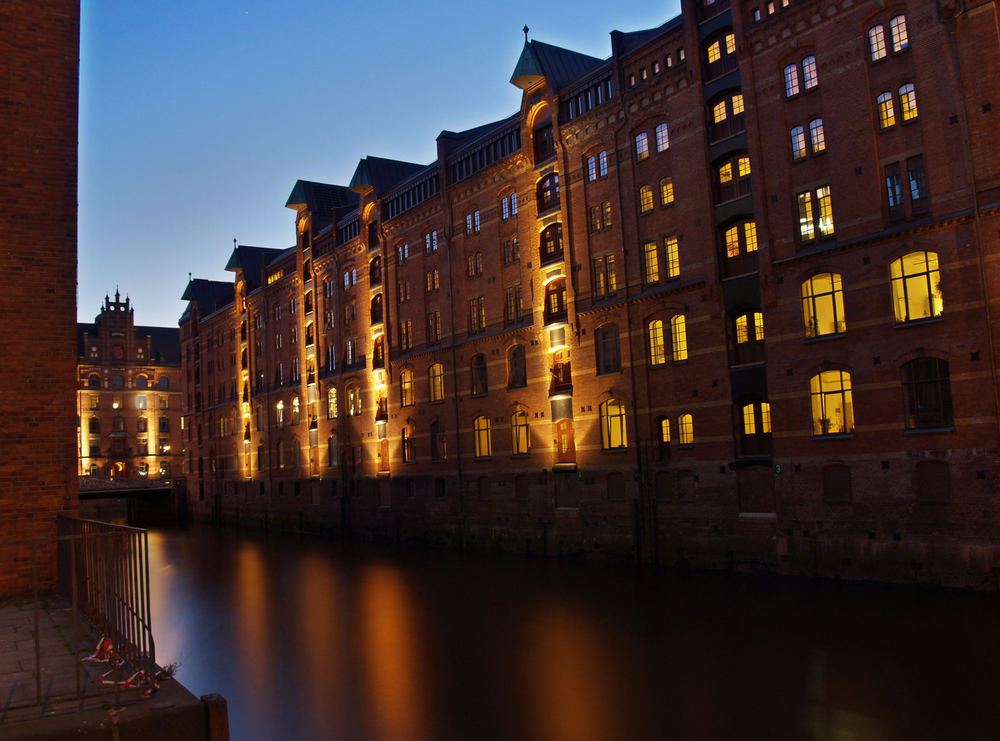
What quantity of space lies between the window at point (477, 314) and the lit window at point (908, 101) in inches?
809

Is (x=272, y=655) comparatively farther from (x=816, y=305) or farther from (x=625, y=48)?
(x=625, y=48)

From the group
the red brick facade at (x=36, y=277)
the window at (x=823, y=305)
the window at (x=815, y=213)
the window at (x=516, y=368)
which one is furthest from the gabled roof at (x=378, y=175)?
the red brick facade at (x=36, y=277)

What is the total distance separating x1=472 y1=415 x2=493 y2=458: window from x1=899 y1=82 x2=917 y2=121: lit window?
2160 cm

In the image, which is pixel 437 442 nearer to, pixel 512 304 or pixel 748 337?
pixel 512 304

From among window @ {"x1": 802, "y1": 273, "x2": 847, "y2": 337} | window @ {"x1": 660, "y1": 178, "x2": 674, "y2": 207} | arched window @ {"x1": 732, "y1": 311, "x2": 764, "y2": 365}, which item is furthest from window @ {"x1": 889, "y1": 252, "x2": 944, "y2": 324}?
window @ {"x1": 660, "y1": 178, "x2": 674, "y2": 207}

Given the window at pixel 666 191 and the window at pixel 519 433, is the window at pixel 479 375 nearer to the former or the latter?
the window at pixel 519 433

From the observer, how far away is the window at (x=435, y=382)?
42.1 m

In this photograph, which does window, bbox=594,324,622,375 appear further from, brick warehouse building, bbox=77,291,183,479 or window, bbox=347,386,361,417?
brick warehouse building, bbox=77,291,183,479

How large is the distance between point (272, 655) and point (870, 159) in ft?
68.3

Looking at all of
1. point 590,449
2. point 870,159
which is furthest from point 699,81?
point 590,449

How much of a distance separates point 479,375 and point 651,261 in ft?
38.6

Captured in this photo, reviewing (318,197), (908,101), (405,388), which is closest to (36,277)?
(908,101)

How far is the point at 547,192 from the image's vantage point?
35719 mm

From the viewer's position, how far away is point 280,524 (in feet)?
193
